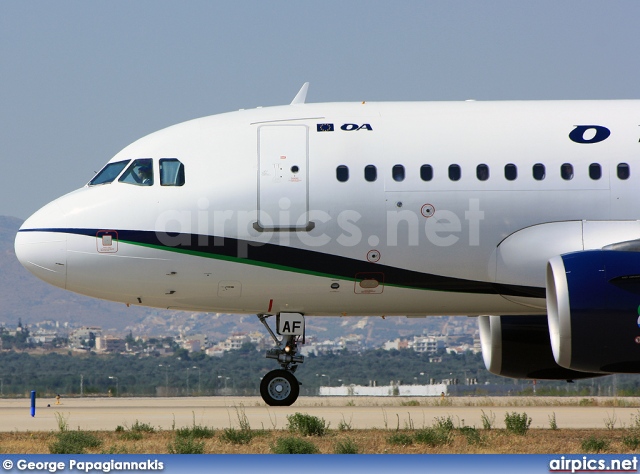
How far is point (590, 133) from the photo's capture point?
68.5ft

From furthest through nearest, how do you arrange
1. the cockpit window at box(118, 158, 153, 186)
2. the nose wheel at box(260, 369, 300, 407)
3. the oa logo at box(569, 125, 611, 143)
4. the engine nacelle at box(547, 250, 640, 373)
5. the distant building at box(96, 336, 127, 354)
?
the distant building at box(96, 336, 127, 354)
the nose wheel at box(260, 369, 300, 407)
the cockpit window at box(118, 158, 153, 186)
the oa logo at box(569, 125, 611, 143)
the engine nacelle at box(547, 250, 640, 373)

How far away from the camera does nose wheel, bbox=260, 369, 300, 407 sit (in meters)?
21.5

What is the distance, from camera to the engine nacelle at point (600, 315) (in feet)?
58.2

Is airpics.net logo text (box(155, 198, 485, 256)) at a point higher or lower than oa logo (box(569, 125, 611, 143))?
lower

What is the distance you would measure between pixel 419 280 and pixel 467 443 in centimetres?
539

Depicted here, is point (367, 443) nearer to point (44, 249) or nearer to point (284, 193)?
point (284, 193)

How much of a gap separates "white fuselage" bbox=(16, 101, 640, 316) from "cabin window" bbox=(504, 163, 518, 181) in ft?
0.06

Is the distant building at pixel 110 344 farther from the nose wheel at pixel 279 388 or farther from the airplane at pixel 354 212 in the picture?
the airplane at pixel 354 212

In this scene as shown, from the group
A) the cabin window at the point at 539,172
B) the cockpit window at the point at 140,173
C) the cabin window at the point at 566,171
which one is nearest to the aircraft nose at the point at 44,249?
the cockpit window at the point at 140,173

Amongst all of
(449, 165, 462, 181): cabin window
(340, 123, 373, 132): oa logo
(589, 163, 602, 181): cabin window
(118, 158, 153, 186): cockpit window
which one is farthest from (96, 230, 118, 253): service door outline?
(589, 163, 602, 181): cabin window

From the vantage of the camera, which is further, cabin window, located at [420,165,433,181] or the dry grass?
cabin window, located at [420,165,433,181]

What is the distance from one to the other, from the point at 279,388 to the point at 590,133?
7052 millimetres

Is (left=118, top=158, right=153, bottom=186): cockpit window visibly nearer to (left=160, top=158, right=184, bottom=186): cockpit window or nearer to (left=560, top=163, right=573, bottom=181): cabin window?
(left=160, top=158, right=184, bottom=186): cockpit window

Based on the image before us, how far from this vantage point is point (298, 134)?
69.1 feet
